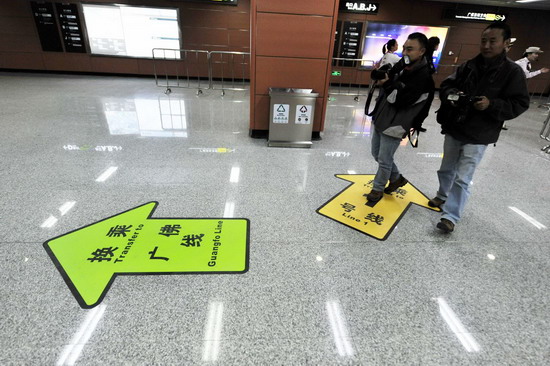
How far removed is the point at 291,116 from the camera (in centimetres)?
393

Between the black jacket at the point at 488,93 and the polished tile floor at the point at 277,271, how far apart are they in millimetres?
800

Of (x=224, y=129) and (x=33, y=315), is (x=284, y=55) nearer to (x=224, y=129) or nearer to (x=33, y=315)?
(x=224, y=129)

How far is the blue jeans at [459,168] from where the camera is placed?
82.3 inches

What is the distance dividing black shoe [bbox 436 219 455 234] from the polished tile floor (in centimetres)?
6

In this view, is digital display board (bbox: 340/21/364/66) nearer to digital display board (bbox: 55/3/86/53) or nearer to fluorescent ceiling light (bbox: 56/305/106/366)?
digital display board (bbox: 55/3/86/53)

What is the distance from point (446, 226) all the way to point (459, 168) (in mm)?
457

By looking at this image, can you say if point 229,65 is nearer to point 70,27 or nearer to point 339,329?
point 70,27

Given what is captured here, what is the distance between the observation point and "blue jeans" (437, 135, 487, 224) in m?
2.09

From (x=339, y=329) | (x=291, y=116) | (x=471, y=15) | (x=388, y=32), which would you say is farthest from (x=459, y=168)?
(x=471, y=15)

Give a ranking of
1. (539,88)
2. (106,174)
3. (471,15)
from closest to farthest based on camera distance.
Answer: (106,174), (471,15), (539,88)

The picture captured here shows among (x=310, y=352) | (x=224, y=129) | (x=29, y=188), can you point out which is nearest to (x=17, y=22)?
(x=224, y=129)

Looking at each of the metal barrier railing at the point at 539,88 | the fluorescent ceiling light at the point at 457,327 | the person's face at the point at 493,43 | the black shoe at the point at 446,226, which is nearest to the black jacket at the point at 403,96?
the person's face at the point at 493,43

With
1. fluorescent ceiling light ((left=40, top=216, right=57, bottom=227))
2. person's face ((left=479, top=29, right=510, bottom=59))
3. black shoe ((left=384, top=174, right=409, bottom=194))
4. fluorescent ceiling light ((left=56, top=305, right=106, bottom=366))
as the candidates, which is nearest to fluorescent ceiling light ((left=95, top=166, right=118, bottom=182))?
fluorescent ceiling light ((left=40, top=216, right=57, bottom=227))

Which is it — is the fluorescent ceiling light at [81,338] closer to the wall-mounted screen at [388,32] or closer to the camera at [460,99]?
the camera at [460,99]
